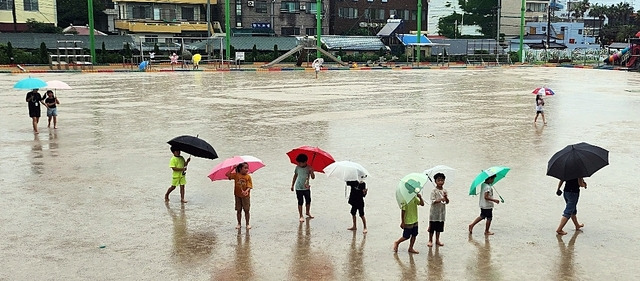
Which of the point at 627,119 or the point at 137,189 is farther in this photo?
the point at 627,119

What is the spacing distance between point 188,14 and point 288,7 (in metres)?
11.9

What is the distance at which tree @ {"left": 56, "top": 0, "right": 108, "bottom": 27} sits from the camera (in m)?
73.4

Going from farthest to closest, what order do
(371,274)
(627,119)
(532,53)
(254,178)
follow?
(532,53) → (627,119) → (254,178) → (371,274)

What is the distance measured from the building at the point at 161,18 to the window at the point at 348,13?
53.8 ft

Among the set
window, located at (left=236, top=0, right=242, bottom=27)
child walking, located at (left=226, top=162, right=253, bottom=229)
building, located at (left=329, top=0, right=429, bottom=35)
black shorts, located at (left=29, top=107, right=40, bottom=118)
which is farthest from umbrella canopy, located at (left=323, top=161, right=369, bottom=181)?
building, located at (left=329, top=0, right=429, bottom=35)

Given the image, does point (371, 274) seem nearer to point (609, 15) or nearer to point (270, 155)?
point (270, 155)

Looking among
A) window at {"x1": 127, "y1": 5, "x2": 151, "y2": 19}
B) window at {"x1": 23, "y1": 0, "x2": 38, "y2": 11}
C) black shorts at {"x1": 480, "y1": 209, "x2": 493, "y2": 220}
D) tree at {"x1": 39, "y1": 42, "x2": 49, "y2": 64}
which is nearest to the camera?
black shorts at {"x1": 480, "y1": 209, "x2": 493, "y2": 220}

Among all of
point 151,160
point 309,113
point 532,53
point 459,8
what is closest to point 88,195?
point 151,160

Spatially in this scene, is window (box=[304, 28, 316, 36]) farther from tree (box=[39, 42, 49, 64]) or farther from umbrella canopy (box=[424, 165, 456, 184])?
umbrella canopy (box=[424, 165, 456, 184])

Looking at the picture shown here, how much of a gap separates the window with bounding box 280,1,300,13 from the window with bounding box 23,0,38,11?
27.1 metres

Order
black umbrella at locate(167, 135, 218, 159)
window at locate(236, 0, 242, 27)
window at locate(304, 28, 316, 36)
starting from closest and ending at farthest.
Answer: black umbrella at locate(167, 135, 218, 159) < window at locate(236, 0, 242, 27) < window at locate(304, 28, 316, 36)

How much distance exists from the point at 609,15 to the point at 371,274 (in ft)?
391

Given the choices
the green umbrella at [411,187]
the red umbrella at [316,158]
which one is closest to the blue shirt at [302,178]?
the red umbrella at [316,158]

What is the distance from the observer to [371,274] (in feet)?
25.9
